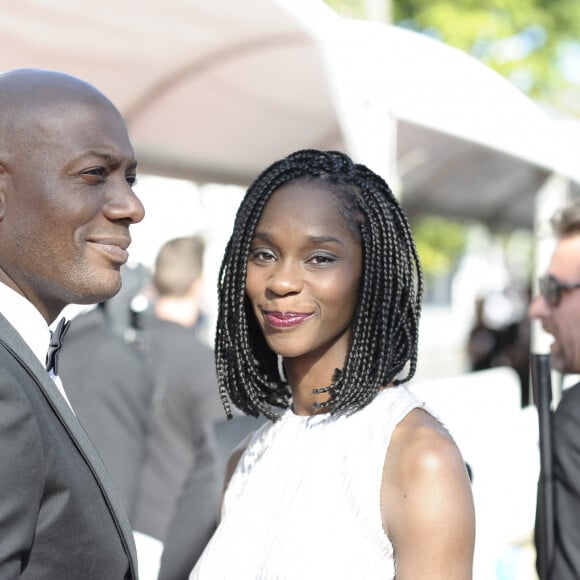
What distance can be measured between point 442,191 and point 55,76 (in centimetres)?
863

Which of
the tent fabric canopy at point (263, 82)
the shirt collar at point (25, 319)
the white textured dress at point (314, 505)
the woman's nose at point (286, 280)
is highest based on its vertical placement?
the tent fabric canopy at point (263, 82)

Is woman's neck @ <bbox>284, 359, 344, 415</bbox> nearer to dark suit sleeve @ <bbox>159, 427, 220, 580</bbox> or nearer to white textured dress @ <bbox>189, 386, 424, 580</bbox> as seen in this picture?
white textured dress @ <bbox>189, 386, 424, 580</bbox>

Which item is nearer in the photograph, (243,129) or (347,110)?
(347,110)

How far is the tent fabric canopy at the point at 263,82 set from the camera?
184 inches

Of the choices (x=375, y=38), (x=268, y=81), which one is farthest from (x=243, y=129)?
(x=375, y=38)

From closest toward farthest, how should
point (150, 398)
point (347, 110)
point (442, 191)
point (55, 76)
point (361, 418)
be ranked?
point (55, 76)
point (361, 418)
point (150, 398)
point (347, 110)
point (442, 191)

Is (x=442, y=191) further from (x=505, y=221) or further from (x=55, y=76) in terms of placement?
(x=55, y=76)

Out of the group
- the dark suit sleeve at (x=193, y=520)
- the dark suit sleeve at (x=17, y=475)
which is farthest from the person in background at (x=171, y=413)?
the dark suit sleeve at (x=17, y=475)

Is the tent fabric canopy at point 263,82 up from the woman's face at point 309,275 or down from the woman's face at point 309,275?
up

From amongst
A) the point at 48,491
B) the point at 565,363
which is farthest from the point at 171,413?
the point at 48,491

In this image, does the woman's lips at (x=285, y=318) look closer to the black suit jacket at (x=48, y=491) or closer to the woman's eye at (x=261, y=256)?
the woman's eye at (x=261, y=256)

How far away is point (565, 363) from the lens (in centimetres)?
303

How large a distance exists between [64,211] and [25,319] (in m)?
0.23

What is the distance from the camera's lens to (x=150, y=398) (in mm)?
4301
